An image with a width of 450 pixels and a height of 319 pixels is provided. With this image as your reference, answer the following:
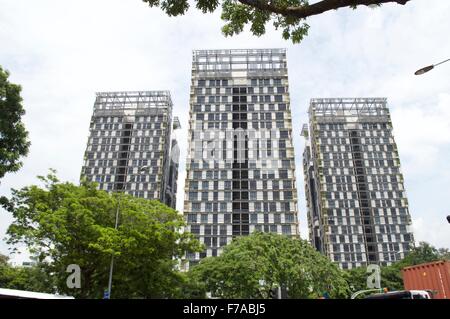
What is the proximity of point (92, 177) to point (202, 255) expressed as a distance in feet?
144

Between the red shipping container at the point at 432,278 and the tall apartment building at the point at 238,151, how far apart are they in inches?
2347

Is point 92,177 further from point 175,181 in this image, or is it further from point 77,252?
point 77,252

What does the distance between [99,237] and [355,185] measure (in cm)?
9277

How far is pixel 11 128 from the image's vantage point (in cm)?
1875

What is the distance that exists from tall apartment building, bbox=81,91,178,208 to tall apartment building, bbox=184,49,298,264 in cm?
2098

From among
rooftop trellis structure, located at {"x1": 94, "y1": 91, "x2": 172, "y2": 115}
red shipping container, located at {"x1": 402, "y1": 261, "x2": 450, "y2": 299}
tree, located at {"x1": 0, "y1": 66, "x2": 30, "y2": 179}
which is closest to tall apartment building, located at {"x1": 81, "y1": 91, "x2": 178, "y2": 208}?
rooftop trellis structure, located at {"x1": 94, "y1": 91, "x2": 172, "y2": 115}

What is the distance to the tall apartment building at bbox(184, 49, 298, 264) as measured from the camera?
78688 mm

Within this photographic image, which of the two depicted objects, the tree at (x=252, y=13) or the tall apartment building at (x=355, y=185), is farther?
the tall apartment building at (x=355, y=185)

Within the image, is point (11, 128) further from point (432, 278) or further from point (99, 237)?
point (432, 278)

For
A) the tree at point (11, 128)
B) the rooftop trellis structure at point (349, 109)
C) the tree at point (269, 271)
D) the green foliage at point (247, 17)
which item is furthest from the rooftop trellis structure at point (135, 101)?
the green foliage at point (247, 17)

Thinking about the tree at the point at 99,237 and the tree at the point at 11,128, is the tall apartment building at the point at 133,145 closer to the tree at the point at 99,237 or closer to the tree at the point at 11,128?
the tree at the point at 99,237

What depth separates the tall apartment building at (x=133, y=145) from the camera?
332 ft

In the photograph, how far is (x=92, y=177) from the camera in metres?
103

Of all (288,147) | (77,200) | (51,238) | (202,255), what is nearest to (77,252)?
(51,238)
